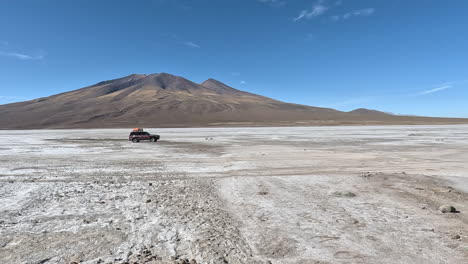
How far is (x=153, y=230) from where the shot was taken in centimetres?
607

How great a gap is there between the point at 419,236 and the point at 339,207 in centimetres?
215

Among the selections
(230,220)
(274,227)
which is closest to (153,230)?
(230,220)


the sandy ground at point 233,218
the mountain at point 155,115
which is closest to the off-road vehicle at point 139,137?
the sandy ground at point 233,218

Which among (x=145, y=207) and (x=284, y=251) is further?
(x=145, y=207)

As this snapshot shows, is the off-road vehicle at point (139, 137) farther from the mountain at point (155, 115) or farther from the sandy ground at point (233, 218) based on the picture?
the mountain at point (155, 115)

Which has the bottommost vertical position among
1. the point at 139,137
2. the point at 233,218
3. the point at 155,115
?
the point at 233,218

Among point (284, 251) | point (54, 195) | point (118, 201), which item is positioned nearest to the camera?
point (284, 251)

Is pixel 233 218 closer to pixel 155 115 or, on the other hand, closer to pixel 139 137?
pixel 139 137

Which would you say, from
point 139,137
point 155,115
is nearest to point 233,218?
point 139,137

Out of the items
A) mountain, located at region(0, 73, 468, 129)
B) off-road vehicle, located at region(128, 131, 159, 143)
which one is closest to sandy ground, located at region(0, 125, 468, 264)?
off-road vehicle, located at region(128, 131, 159, 143)

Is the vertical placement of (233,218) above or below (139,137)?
below

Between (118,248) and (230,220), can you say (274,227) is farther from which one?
(118,248)

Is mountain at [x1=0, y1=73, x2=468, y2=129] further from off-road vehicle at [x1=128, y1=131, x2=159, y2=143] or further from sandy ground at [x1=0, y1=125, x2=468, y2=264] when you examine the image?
sandy ground at [x1=0, y1=125, x2=468, y2=264]

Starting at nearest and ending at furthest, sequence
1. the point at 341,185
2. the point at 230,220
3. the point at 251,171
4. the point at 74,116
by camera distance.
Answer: the point at 230,220 → the point at 341,185 → the point at 251,171 → the point at 74,116
